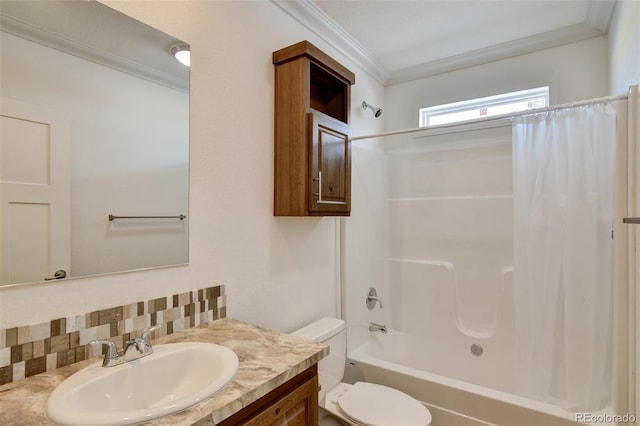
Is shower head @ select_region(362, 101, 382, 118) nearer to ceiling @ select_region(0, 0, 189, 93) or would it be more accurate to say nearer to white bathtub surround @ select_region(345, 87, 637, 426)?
white bathtub surround @ select_region(345, 87, 637, 426)

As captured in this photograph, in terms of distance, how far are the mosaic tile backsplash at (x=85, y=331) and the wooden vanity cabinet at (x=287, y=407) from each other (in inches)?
20.2

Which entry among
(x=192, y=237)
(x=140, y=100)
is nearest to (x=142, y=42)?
(x=140, y=100)

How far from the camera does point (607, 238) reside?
1.62 meters

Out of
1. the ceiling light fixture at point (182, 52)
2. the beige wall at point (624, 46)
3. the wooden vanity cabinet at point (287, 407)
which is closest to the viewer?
the wooden vanity cabinet at point (287, 407)

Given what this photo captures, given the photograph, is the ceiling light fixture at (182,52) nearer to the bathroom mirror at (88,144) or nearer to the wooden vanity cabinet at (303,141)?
the bathroom mirror at (88,144)

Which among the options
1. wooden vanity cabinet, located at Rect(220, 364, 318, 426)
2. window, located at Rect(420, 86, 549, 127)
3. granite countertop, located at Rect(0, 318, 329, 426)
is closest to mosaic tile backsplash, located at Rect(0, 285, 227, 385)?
granite countertop, located at Rect(0, 318, 329, 426)

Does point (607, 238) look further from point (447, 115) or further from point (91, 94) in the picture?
point (91, 94)

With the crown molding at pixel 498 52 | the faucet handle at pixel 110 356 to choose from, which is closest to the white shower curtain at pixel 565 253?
the crown molding at pixel 498 52

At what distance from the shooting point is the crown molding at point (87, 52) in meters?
0.93

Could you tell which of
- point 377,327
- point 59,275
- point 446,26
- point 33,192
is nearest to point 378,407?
point 377,327

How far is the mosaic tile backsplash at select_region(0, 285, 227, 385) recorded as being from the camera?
0.89 m

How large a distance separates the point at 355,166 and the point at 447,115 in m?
1.03

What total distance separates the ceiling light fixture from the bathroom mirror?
2cm

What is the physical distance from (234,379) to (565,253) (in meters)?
1.71
